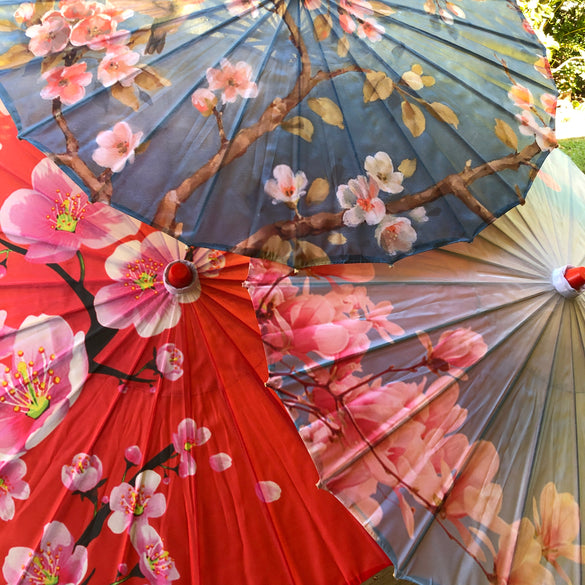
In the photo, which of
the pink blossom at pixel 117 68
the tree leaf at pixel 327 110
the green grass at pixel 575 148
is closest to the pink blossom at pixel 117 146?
the pink blossom at pixel 117 68

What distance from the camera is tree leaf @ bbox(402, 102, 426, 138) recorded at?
5.58 feet

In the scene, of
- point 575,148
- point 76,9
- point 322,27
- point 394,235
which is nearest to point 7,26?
point 76,9

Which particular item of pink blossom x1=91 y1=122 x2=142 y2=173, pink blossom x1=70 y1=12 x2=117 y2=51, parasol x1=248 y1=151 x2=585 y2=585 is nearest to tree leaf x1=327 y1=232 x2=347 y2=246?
parasol x1=248 y1=151 x2=585 y2=585

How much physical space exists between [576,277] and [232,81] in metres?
1.15

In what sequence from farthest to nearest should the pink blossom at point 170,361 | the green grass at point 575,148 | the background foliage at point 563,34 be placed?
the green grass at point 575,148 < the background foliage at point 563,34 < the pink blossom at point 170,361

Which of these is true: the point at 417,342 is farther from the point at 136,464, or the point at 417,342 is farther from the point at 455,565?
the point at 136,464

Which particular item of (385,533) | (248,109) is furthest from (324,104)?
(385,533)

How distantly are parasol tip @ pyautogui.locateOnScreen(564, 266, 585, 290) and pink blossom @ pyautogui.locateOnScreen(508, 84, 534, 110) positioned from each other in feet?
1.75

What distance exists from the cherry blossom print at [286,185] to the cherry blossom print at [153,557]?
1.03m

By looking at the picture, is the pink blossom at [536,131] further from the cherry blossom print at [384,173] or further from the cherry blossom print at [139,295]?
the cherry blossom print at [139,295]

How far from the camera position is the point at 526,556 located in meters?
1.67

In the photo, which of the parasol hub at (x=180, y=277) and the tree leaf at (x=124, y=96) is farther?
the parasol hub at (x=180, y=277)

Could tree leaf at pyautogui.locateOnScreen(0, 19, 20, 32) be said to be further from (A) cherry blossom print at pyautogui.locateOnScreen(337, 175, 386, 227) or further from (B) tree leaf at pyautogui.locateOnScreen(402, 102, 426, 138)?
(B) tree leaf at pyautogui.locateOnScreen(402, 102, 426, 138)

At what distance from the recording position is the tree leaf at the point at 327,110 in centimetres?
164
